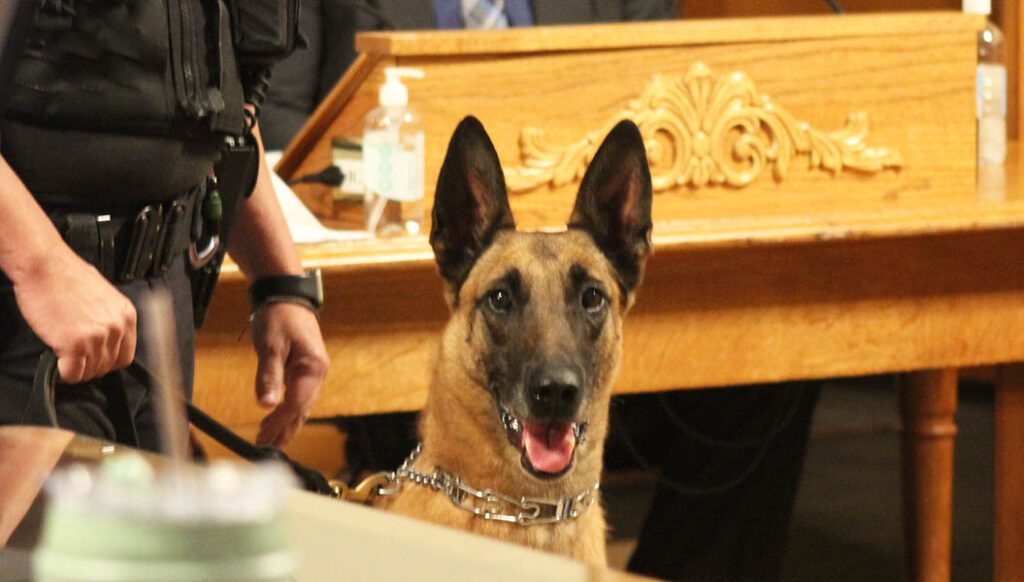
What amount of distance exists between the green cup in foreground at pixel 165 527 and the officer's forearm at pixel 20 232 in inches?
31.6

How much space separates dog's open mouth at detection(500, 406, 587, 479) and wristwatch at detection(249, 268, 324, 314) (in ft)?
0.96

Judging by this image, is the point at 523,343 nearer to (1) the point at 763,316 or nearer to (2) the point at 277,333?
(2) the point at 277,333

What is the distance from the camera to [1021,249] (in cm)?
234

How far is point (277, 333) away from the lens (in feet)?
5.12

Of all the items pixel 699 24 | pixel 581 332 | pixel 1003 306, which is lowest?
pixel 1003 306

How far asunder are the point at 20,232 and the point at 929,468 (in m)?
1.86

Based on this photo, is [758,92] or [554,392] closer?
[554,392]

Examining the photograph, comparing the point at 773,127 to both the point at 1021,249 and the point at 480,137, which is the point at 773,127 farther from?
the point at 480,137

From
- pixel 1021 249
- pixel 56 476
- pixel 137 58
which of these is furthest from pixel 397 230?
pixel 56 476

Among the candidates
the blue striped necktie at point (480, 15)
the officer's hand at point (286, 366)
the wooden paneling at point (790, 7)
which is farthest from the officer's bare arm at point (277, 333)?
the wooden paneling at point (790, 7)

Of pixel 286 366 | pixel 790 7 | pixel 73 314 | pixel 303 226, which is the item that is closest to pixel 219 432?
pixel 73 314

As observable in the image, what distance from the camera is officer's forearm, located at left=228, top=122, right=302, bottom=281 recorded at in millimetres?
1591

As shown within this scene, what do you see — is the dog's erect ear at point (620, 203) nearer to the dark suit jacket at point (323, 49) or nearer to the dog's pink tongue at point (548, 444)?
the dog's pink tongue at point (548, 444)

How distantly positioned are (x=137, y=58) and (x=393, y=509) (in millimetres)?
616
